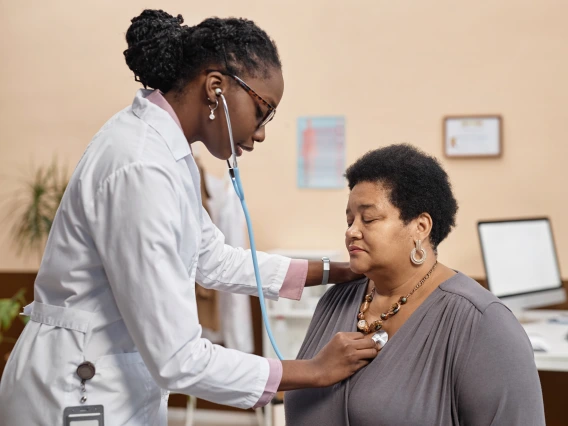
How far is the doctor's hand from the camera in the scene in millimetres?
1312

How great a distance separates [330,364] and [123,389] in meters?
0.39

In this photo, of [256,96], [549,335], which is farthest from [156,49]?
[549,335]

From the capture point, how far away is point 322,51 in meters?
3.86

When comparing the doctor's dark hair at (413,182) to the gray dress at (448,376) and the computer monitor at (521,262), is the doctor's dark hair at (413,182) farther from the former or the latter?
the computer monitor at (521,262)

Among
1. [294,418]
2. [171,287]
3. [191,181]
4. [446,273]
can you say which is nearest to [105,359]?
[171,287]

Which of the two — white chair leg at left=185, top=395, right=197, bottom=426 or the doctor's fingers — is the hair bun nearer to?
the doctor's fingers

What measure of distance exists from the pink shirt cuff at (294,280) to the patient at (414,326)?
85 millimetres

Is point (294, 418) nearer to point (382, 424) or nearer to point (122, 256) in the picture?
point (382, 424)

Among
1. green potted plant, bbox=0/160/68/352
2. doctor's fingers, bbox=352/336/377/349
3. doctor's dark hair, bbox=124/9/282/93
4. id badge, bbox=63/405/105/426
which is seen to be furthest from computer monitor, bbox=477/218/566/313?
green potted plant, bbox=0/160/68/352

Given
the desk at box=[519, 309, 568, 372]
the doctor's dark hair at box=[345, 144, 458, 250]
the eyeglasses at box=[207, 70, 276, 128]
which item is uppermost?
the eyeglasses at box=[207, 70, 276, 128]

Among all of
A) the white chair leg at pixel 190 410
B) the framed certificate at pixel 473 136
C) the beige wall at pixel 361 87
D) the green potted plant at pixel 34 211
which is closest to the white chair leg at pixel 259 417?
the white chair leg at pixel 190 410

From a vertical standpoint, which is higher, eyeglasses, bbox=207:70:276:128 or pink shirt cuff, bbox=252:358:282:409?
eyeglasses, bbox=207:70:276:128

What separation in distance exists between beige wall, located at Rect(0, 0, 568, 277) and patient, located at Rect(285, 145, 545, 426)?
2136mm

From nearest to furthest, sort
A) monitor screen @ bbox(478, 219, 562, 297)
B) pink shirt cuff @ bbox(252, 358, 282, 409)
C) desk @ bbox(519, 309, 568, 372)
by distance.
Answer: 1. pink shirt cuff @ bbox(252, 358, 282, 409)
2. desk @ bbox(519, 309, 568, 372)
3. monitor screen @ bbox(478, 219, 562, 297)
